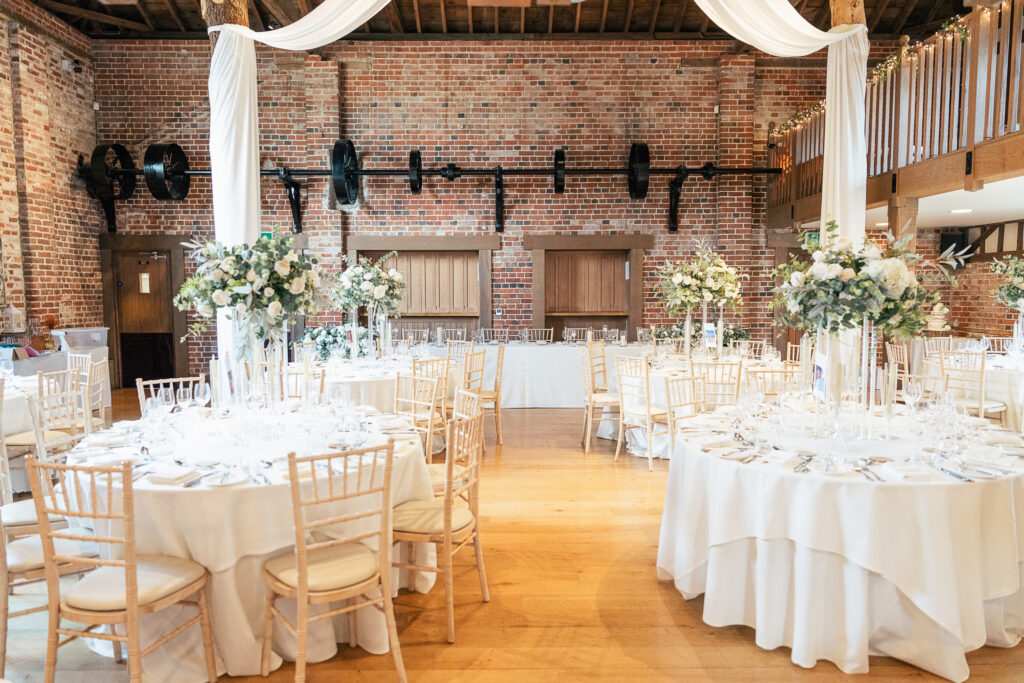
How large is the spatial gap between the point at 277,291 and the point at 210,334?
7.37 meters

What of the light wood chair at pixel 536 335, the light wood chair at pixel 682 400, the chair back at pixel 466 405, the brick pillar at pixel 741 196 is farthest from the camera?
the light wood chair at pixel 536 335

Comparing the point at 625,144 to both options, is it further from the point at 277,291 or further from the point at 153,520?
the point at 153,520

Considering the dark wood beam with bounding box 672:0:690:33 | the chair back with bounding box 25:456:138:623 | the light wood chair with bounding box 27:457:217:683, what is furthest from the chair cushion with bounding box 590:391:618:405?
the dark wood beam with bounding box 672:0:690:33

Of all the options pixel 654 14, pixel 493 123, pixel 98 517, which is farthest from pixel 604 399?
pixel 654 14

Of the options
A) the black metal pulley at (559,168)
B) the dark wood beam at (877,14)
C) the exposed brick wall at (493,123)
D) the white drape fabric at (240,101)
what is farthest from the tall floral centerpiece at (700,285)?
the dark wood beam at (877,14)

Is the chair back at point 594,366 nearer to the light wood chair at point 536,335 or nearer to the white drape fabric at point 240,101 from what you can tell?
the light wood chair at point 536,335

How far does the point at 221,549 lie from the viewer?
8.96 feet

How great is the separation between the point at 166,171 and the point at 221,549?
7.96 meters

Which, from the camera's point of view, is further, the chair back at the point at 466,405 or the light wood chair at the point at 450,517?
the chair back at the point at 466,405

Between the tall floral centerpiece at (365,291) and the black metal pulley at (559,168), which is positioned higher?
the black metal pulley at (559,168)

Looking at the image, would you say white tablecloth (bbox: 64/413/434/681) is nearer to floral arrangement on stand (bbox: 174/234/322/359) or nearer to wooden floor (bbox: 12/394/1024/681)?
wooden floor (bbox: 12/394/1024/681)

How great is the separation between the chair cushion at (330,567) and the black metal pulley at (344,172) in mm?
7081

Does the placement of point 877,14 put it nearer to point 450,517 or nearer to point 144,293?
point 450,517

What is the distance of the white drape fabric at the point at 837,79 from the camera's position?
530 centimetres
